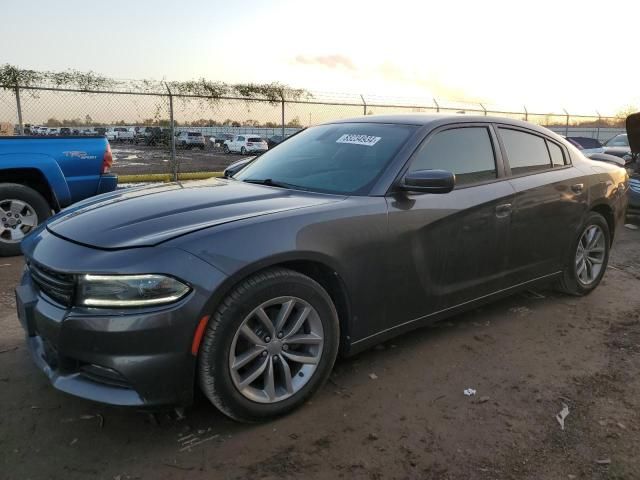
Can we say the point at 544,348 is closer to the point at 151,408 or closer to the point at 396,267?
the point at 396,267

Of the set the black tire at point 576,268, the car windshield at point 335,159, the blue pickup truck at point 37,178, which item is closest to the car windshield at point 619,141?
the black tire at point 576,268

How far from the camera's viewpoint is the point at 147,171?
13.6 m

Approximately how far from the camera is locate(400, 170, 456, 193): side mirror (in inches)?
119

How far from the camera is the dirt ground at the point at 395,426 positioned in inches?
93.7

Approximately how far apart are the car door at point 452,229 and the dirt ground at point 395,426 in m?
0.44

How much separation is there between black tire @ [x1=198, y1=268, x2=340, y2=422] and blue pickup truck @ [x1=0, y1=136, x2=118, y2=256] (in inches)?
170

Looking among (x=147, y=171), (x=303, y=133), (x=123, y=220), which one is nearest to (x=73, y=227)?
(x=123, y=220)

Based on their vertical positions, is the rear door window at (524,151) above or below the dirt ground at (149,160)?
above

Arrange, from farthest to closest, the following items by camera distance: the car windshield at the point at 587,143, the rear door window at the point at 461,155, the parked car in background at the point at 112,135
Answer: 1. the parked car in background at the point at 112,135
2. the car windshield at the point at 587,143
3. the rear door window at the point at 461,155

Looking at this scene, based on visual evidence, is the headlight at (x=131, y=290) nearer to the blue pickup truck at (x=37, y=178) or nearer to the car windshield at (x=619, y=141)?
the blue pickup truck at (x=37, y=178)

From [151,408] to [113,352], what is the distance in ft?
1.02

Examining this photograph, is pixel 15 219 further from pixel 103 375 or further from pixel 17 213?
pixel 103 375

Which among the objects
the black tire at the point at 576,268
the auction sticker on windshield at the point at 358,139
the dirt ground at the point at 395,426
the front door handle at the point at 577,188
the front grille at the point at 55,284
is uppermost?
the auction sticker on windshield at the point at 358,139

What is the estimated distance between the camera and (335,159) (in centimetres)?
355
